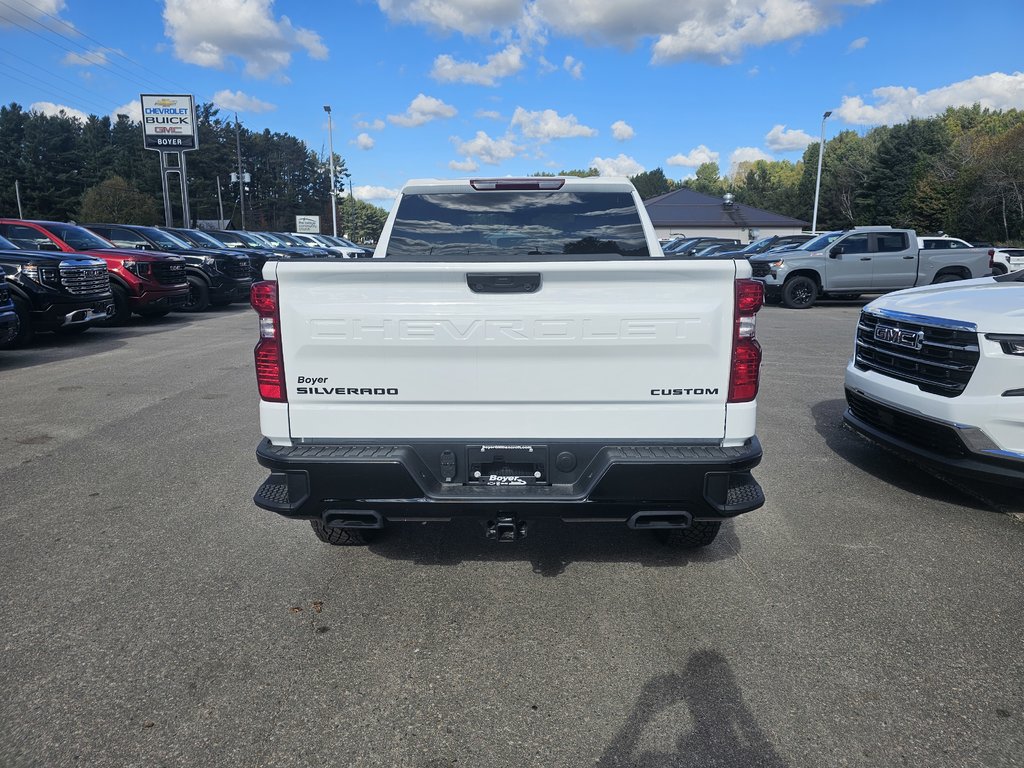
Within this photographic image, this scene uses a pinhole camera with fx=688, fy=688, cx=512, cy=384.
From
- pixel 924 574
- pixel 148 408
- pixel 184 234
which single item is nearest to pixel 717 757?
pixel 924 574

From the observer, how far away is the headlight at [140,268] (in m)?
13.2

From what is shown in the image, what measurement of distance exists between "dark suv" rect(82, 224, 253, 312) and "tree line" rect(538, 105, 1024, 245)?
51.2m

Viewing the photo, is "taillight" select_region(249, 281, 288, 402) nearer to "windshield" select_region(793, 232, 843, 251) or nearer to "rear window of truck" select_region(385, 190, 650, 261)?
"rear window of truck" select_region(385, 190, 650, 261)

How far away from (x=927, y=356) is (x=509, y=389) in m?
3.14

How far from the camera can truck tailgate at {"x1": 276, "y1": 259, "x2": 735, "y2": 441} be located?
2842mm

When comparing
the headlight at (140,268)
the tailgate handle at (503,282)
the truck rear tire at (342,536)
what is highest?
the tailgate handle at (503,282)

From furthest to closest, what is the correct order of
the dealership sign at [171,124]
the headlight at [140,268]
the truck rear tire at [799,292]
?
the dealership sign at [171,124], the truck rear tire at [799,292], the headlight at [140,268]

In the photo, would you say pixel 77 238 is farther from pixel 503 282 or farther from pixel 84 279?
pixel 503 282

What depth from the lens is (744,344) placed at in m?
2.88

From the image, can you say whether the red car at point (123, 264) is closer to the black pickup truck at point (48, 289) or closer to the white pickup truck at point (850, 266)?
the black pickup truck at point (48, 289)

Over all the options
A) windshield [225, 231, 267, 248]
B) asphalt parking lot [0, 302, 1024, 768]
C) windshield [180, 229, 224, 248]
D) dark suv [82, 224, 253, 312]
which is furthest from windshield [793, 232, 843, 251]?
windshield [225, 231, 267, 248]

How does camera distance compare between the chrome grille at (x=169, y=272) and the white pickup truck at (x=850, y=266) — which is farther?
the white pickup truck at (x=850, y=266)

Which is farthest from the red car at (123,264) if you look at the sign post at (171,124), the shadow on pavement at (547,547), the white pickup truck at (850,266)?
the sign post at (171,124)

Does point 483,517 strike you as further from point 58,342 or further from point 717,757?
point 58,342
